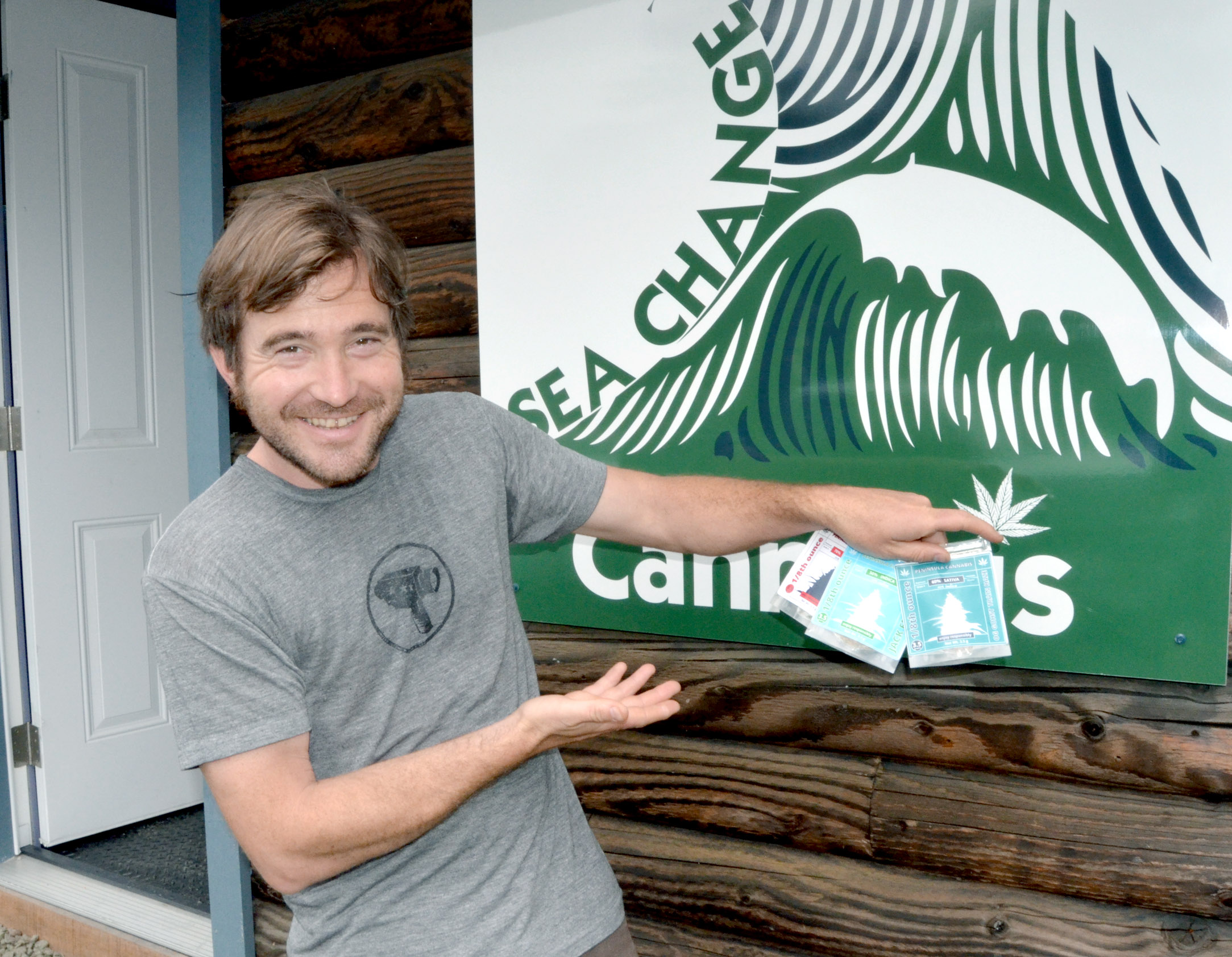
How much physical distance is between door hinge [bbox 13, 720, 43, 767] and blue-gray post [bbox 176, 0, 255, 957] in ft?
3.46

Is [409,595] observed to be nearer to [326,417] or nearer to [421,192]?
[326,417]

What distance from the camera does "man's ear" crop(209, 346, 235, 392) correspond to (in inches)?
54.0

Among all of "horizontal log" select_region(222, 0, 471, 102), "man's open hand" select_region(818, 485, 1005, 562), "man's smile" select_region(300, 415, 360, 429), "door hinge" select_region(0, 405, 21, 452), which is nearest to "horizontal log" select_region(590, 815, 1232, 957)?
"man's open hand" select_region(818, 485, 1005, 562)

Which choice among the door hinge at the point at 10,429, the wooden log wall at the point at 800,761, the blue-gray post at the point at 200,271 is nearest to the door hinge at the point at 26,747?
the door hinge at the point at 10,429

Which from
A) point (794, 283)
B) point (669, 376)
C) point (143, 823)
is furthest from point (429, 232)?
point (143, 823)

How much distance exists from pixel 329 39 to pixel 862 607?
5.76 ft

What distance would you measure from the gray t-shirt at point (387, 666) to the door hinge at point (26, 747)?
7.56 ft

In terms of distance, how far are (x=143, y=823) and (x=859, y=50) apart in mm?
3432

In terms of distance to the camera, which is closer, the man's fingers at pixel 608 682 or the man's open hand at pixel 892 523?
the man's fingers at pixel 608 682

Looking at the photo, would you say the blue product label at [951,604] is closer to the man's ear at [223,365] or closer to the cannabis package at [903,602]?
the cannabis package at [903,602]

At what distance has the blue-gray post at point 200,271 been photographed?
2424mm

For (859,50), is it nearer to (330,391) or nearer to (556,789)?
(330,391)

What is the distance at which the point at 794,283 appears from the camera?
179 centimetres

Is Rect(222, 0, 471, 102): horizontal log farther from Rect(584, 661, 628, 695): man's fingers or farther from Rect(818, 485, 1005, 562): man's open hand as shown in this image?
Rect(584, 661, 628, 695): man's fingers
